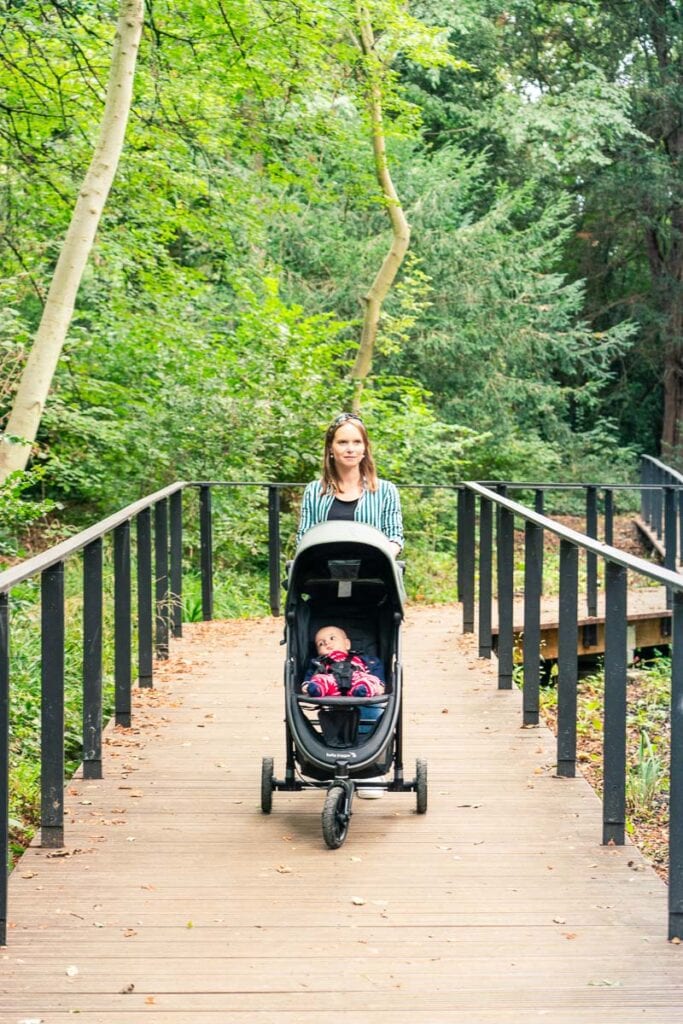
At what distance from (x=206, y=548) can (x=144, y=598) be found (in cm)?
318

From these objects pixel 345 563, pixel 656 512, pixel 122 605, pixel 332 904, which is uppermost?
pixel 656 512

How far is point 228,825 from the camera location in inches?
211

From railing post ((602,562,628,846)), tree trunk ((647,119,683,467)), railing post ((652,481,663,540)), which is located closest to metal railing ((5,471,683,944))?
railing post ((602,562,628,846))

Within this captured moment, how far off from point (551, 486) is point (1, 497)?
4688mm

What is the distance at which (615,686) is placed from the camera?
4652mm

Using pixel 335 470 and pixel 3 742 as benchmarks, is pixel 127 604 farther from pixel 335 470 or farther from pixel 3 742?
pixel 3 742

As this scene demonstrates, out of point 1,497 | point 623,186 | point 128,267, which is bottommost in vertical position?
point 1,497

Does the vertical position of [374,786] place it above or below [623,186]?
below

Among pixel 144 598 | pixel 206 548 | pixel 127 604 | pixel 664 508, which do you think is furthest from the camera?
pixel 664 508

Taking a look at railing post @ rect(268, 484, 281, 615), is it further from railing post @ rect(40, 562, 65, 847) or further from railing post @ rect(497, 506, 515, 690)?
railing post @ rect(40, 562, 65, 847)

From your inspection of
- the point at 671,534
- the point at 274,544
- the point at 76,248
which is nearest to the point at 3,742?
the point at 76,248

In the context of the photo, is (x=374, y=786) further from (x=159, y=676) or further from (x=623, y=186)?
(x=623, y=186)

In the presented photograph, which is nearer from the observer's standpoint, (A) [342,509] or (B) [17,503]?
(A) [342,509]

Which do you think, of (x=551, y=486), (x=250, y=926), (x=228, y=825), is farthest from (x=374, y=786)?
(x=551, y=486)
